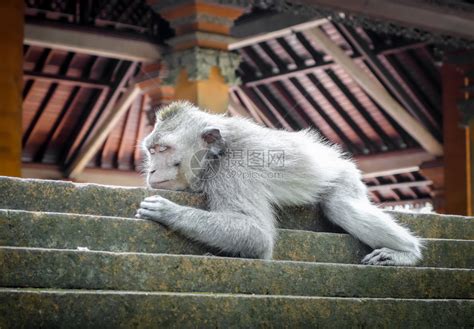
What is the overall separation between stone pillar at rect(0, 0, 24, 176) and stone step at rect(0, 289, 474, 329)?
6029 millimetres

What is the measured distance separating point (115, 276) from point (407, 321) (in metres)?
1.50

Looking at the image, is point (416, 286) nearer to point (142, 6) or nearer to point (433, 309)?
point (433, 309)

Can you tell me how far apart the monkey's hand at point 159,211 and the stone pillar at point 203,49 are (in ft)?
21.2

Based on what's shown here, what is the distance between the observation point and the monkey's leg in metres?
5.75

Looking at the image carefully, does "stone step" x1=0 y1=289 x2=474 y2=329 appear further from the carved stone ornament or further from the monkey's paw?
the carved stone ornament

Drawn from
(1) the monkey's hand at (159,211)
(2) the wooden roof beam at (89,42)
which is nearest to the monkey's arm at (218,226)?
(1) the monkey's hand at (159,211)

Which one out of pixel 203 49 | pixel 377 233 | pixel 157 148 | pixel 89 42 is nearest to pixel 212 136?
pixel 157 148

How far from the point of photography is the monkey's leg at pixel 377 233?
18.9 feet

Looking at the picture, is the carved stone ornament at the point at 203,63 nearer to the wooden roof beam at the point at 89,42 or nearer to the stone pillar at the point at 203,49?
the stone pillar at the point at 203,49

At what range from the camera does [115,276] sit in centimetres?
452

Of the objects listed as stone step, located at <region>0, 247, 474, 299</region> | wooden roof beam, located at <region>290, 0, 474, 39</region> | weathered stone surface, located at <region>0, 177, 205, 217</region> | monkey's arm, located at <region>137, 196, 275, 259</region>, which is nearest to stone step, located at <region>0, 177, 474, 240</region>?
weathered stone surface, located at <region>0, 177, 205, 217</region>

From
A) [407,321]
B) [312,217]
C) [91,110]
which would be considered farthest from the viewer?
[91,110]

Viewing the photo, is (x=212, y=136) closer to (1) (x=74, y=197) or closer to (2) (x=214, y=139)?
(2) (x=214, y=139)

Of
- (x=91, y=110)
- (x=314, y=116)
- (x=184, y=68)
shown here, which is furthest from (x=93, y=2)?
(x=314, y=116)
